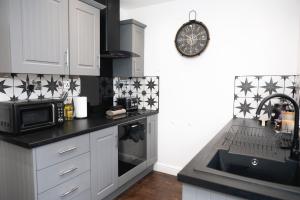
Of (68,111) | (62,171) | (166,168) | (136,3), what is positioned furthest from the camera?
(166,168)

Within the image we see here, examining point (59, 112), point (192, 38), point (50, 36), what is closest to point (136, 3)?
point (192, 38)

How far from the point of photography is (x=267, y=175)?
1.14 meters

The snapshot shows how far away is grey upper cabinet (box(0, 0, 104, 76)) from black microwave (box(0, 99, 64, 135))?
26cm

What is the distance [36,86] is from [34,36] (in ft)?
1.84

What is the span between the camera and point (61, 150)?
1.57 m

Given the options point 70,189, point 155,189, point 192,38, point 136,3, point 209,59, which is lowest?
point 155,189

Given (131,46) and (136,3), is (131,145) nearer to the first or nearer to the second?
(131,46)

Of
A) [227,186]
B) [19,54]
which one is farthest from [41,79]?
[227,186]

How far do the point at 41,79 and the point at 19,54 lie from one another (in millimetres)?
539

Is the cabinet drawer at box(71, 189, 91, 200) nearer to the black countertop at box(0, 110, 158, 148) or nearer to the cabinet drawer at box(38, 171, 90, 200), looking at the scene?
the cabinet drawer at box(38, 171, 90, 200)

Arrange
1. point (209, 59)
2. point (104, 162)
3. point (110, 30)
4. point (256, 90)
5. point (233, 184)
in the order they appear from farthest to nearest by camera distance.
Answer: point (209, 59), point (110, 30), point (256, 90), point (104, 162), point (233, 184)

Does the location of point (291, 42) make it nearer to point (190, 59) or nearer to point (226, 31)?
point (226, 31)

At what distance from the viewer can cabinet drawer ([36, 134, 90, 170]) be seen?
1.43m

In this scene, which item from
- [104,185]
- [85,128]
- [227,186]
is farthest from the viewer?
[104,185]
